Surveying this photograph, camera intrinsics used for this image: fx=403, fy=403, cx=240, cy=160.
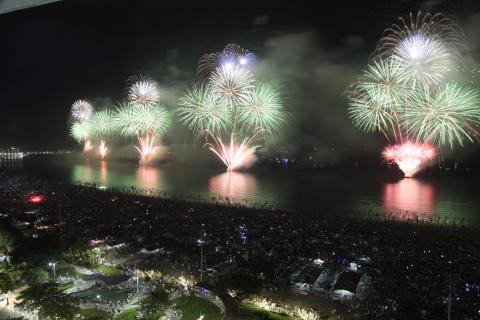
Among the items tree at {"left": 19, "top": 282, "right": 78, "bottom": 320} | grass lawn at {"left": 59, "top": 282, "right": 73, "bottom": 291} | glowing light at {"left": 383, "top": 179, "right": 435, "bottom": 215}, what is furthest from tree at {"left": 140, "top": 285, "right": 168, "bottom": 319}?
glowing light at {"left": 383, "top": 179, "right": 435, "bottom": 215}

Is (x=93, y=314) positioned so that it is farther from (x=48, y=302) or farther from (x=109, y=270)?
(x=109, y=270)

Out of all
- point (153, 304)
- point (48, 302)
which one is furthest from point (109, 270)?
point (153, 304)

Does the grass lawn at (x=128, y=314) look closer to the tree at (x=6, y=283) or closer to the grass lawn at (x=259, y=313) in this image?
the grass lawn at (x=259, y=313)

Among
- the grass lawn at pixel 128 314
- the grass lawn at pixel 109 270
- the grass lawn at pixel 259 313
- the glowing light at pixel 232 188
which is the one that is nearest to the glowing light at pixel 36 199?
the glowing light at pixel 232 188

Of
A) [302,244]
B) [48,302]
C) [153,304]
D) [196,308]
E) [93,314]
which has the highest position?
[302,244]

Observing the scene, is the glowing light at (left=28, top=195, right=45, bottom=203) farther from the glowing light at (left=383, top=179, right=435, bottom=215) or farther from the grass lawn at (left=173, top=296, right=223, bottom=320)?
the glowing light at (left=383, top=179, right=435, bottom=215)

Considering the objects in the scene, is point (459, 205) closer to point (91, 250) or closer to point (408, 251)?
point (408, 251)

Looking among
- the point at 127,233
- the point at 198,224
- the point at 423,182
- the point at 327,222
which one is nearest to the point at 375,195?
the point at 423,182
